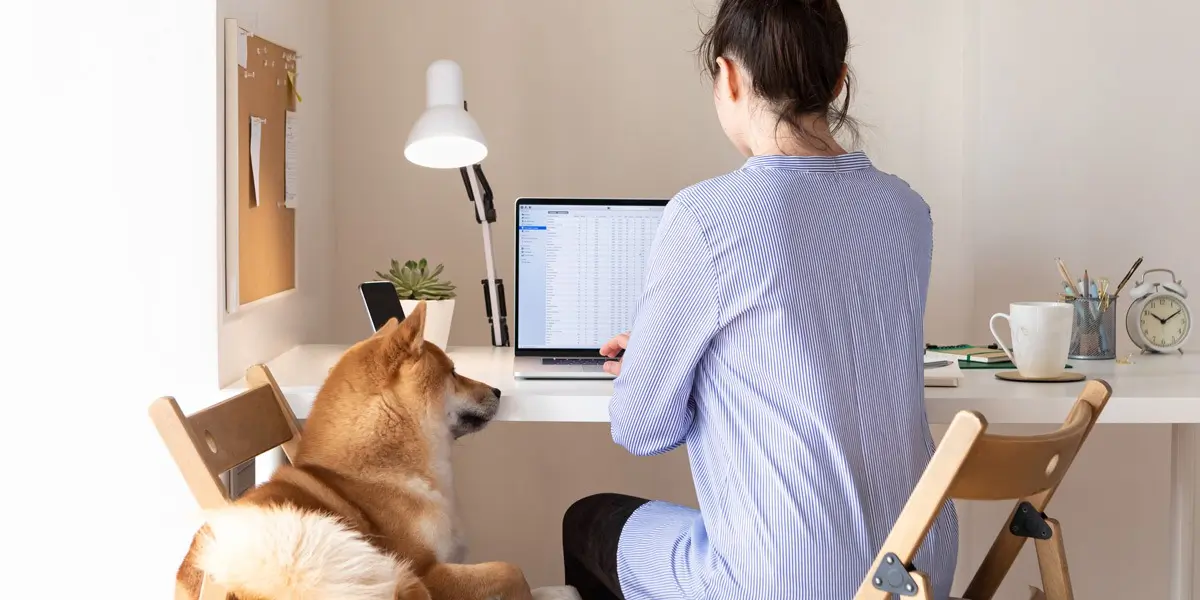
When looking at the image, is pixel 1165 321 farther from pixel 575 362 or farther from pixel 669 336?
pixel 669 336

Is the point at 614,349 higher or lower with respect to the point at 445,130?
lower

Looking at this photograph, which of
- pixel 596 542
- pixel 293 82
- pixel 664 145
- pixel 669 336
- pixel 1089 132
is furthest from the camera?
pixel 664 145

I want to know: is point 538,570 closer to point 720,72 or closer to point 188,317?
point 188,317

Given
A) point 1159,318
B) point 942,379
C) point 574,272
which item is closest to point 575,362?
A: point 574,272

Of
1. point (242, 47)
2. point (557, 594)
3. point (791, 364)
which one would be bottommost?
point (557, 594)

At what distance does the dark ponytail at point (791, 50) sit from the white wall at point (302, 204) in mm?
808

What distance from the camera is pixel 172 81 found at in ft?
4.76

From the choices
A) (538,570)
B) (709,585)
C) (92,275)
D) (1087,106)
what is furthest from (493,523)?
(1087,106)

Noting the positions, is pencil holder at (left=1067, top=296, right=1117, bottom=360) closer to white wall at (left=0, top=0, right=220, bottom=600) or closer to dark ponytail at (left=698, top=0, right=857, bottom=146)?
dark ponytail at (left=698, top=0, right=857, bottom=146)

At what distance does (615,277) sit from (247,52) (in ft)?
2.43

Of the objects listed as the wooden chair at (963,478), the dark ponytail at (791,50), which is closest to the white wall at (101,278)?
the dark ponytail at (791,50)

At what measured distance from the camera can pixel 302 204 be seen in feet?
6.59

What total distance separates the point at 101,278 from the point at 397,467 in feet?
1.82

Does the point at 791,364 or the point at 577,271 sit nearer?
the point at 791,364
